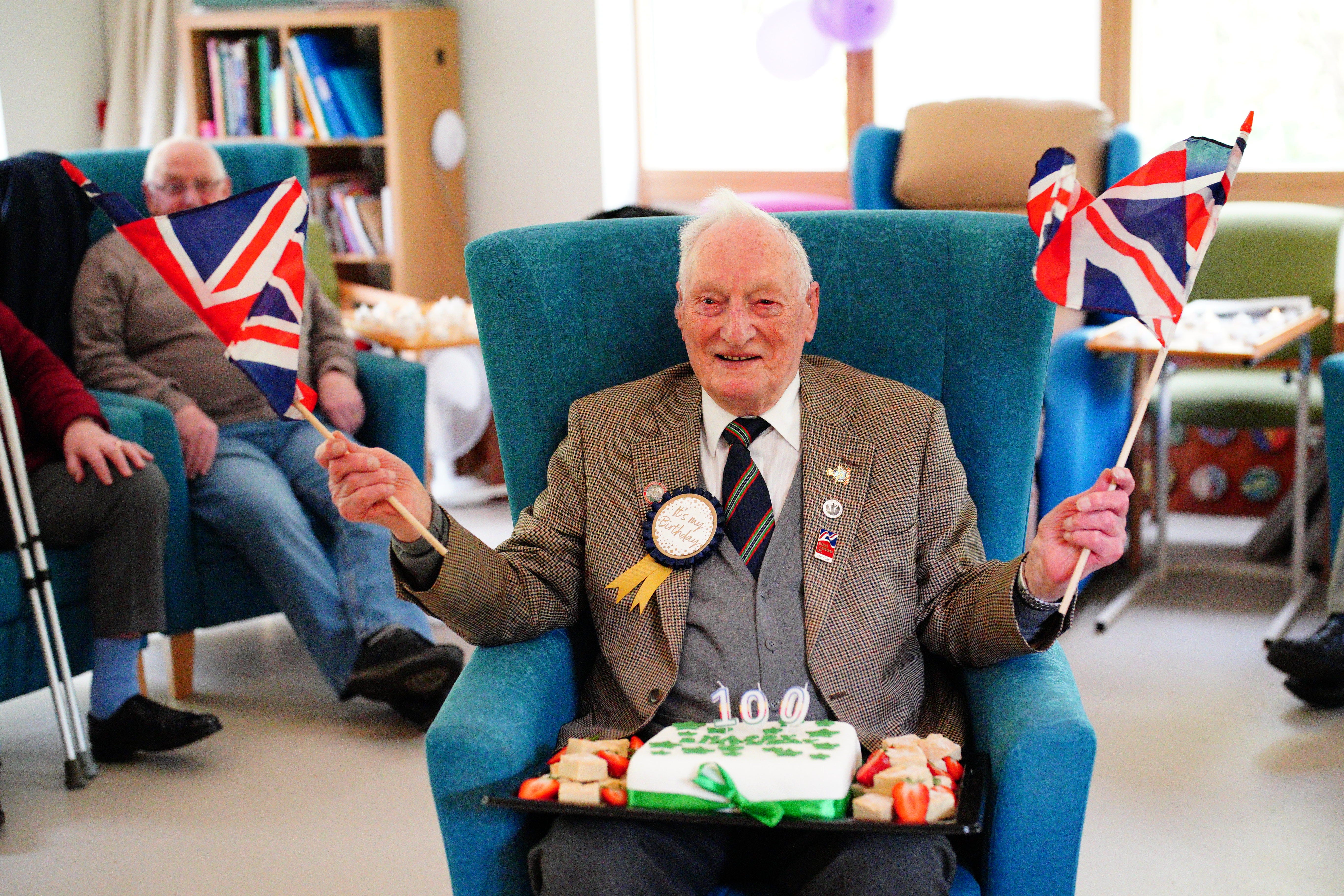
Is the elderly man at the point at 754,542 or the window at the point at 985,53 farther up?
the window at the point at 985,53

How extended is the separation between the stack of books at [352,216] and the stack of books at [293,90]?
18 centimetres

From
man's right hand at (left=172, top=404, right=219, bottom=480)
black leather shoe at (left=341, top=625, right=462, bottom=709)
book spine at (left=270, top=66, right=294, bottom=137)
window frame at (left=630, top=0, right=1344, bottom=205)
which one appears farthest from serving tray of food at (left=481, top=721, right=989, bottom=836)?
book spine at (left=270, top=66, right=294, bottom=137)

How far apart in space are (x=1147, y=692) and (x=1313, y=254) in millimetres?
1494

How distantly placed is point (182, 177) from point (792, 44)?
2.40 m

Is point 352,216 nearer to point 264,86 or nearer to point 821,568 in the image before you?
point 264,86

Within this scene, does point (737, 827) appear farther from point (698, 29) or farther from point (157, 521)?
point (698, 29)

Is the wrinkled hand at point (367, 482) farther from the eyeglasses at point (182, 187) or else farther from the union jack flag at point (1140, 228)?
the eyeglasses at point (182, 187)

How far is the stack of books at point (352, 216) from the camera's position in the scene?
15.6 feet

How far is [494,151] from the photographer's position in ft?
16.4

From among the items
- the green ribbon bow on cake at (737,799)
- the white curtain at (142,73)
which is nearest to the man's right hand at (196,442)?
the green ribbon bow on cake at (737,799)

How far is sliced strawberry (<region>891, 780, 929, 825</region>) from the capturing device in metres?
1.34

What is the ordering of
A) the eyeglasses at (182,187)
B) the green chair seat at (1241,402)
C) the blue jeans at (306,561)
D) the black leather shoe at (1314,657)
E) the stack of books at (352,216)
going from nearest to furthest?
the black leather shoe at (1314,657) → the blue jeans at (306,561) → the eyeglasses at (182,187) → the green chair seat at (1241,402) → the stack of books at (352,216)

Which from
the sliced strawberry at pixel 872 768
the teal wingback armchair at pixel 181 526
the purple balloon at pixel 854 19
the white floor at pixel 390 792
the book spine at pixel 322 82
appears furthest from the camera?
the book spine at pixel 322 82

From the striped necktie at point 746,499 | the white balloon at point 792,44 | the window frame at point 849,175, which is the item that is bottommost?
the striped necktie at point 746,499
